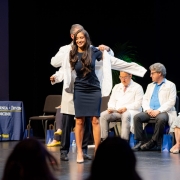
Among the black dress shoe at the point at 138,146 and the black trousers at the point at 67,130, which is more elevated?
the black trousers at the point at 67,130

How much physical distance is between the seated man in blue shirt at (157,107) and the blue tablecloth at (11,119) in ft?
7.90

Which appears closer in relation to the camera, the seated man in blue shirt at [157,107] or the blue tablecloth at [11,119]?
the seated man in blue shirt at [157,107]

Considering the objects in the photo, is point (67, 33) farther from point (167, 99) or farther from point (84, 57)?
point (84, 57)

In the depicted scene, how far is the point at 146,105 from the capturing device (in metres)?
7.16

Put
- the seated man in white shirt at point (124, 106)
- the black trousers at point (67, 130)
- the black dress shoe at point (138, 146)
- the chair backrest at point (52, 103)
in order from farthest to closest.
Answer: the chair backrest at point (52, 103)
the seated man in white shirt at point (124, 106)
the black dress shoe at point (138, 146)
the black trousers at point (67, 130)

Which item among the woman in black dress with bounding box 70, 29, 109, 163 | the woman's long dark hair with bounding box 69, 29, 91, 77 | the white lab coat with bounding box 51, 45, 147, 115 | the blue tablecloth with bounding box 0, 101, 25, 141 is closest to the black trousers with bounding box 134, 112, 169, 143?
Answer: the white lab coat with bounding box 51, 45, 147, 115

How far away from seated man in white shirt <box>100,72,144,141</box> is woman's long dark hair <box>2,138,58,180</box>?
18.0ft

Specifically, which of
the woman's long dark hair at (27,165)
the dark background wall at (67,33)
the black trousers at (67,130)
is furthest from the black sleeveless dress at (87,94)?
the dark background wall at (67,33)

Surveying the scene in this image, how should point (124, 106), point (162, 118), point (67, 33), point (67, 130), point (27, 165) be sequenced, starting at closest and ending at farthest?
point (27, 165) → point (67, 130) → point (162, 118) → point (124, 106) → point (67, 33)

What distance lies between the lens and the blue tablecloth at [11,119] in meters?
8.83

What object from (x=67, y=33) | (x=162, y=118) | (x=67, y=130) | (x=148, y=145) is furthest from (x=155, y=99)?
(x=67, y=33)

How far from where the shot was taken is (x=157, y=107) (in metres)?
7.09

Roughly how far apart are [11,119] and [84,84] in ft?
12.9

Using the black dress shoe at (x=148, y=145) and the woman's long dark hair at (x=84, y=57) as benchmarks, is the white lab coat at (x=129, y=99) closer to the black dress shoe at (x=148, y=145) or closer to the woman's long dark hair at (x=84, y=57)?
the black dress shoe at (x=148, y=145)
